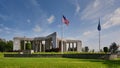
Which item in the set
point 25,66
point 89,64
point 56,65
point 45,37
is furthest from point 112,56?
point 45,37

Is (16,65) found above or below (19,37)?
below

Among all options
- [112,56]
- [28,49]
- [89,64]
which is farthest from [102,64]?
[28,49]

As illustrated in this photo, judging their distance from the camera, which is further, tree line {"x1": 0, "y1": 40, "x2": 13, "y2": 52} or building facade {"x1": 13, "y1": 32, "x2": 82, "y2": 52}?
tree line {"x1": 0, "y1": 40, "x2": 13, "y2": 52}

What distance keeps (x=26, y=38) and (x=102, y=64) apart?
131 ft

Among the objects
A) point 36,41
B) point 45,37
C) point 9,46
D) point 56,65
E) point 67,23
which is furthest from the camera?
point 9,46

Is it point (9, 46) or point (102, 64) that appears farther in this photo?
point (9, 46)

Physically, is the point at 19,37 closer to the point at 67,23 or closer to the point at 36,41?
the point at 36,41

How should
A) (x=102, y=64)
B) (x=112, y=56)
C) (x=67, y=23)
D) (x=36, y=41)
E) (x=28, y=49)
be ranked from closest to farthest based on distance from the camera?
(x=102, y=64) < (x=112, y=56) < (x=67, y=23) < (x=28, y=49) < (x=36, y=41)

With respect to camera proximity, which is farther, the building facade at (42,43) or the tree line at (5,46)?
the tree line at (5,46)

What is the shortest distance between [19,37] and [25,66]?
4023 cm

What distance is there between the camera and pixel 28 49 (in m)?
39.5

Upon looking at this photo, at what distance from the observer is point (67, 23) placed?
3309 centimetres

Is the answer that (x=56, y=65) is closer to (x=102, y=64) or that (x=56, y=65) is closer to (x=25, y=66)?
(x=25, y=66)

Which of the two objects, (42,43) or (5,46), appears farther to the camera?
(5,46)
